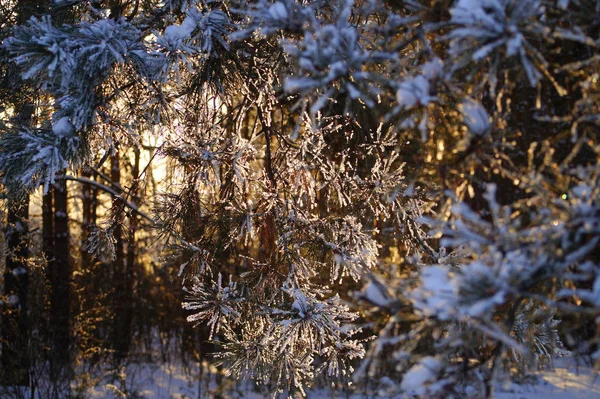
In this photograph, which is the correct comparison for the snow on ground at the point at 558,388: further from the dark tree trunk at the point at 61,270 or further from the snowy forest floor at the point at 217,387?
the dark tree trunk at the point at 61,270

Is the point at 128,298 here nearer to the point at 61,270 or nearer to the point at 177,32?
the point at 61,270

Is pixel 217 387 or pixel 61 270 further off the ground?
pixel 61 270

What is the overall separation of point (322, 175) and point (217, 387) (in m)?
3.72

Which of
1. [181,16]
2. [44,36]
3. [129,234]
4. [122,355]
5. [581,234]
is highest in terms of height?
[181,16]

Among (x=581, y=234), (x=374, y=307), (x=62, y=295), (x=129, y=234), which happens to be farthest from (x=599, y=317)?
(x=62, y=295)

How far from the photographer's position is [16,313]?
597 cm

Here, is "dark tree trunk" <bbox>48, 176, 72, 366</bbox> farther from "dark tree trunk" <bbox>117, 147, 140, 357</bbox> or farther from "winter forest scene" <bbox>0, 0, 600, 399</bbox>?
"dark tree trunk" <bbox>117, 147, 140, 357</bbox>

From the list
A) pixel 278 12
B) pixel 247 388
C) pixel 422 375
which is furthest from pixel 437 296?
pixel 247 388

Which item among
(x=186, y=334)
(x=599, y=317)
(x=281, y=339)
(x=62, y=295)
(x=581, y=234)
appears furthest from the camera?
(x=186, y=334)

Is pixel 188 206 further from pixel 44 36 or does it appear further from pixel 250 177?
pixel 44 36

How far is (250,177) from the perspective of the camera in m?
3.29

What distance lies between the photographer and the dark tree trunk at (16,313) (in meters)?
5.51

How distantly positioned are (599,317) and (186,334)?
23.0 ft

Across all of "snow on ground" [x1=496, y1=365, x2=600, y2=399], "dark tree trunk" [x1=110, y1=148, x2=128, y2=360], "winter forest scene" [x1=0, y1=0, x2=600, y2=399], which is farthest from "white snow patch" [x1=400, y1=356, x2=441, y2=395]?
"dark tree trunk" [x1=110, y1=148, x2=128, y2=360]
